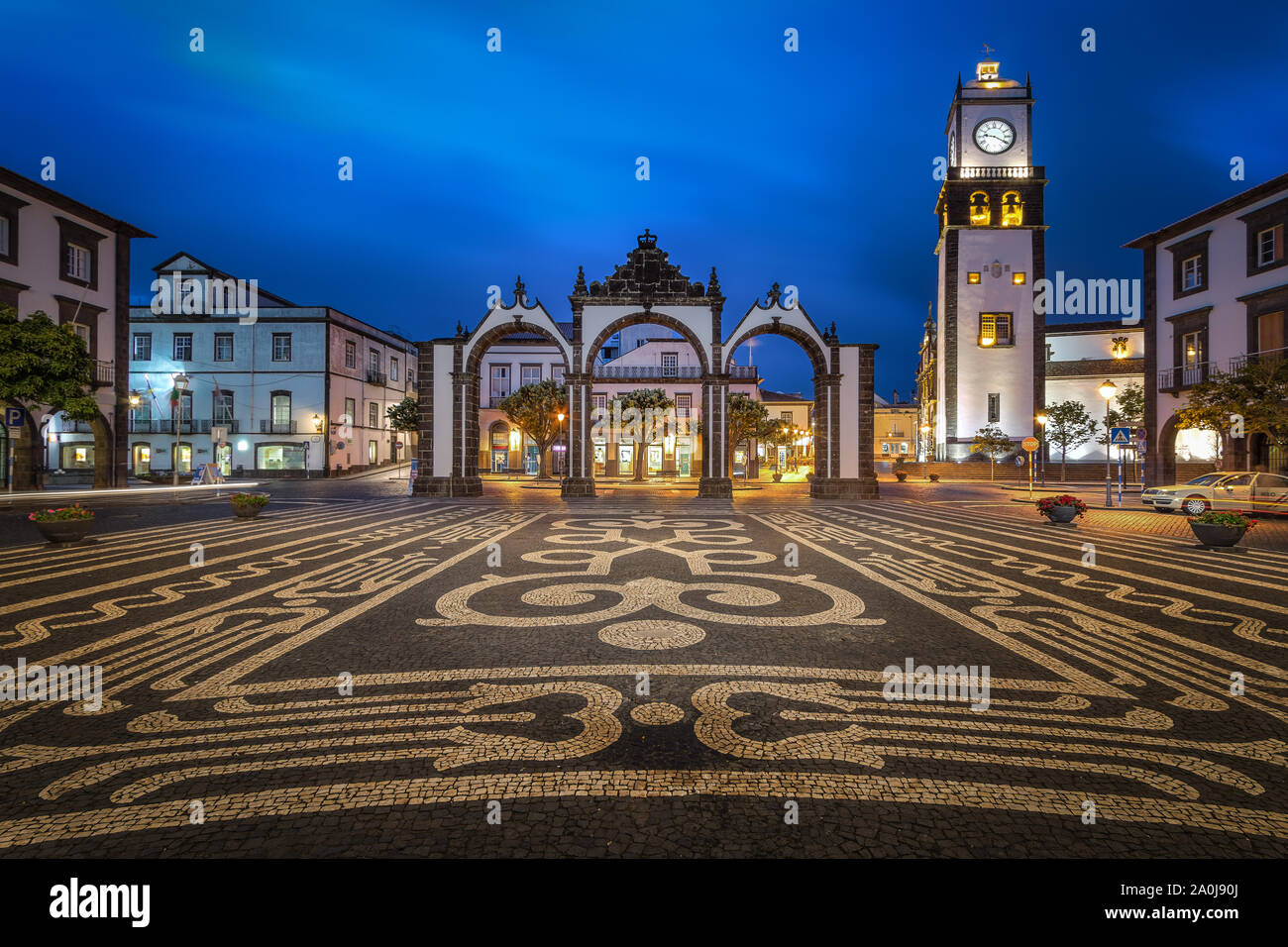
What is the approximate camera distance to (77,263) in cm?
2739

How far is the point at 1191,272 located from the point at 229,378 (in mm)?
58695

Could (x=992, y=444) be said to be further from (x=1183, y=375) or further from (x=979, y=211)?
(x=979, y=211)

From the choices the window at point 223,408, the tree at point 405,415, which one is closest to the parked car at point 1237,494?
the tree at point 405,415

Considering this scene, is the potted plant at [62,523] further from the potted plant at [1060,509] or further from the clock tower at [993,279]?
the clock tower at [993,279]

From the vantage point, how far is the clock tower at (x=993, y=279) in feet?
162

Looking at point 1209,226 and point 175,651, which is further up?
point 1209,226

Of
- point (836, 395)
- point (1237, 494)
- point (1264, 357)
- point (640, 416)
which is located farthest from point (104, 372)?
point (1264, 357)

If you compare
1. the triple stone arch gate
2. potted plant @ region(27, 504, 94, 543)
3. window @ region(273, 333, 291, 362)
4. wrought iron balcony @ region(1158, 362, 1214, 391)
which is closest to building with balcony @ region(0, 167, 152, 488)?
the triple stone arch gate

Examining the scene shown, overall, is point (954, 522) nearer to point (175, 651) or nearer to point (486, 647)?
point (486, 647)

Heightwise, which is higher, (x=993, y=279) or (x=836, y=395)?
(x=993, y=279)

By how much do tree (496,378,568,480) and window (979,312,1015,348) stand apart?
3347 cm
